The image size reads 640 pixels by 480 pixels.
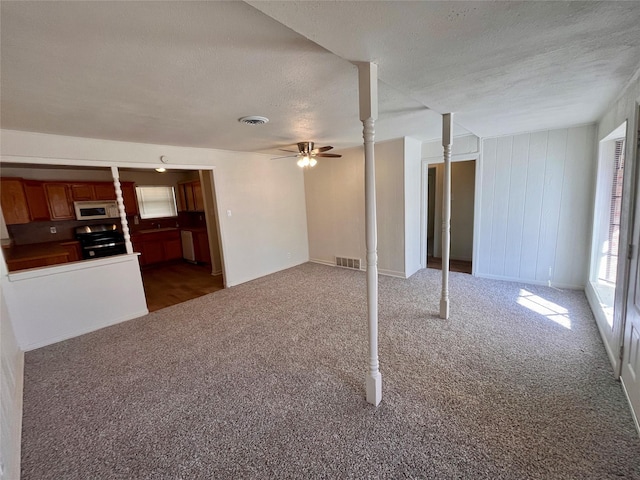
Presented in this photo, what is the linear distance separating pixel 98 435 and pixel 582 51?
157 inches

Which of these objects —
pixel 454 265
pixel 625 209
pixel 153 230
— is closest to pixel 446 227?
pixel 625 209

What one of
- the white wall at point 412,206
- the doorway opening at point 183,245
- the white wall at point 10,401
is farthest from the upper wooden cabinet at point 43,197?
the white wall at point 412,206

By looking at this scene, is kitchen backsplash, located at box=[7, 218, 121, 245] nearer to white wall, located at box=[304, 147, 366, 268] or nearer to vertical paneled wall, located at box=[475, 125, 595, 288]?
white wall, located at box=[304, 147, 366, 268]

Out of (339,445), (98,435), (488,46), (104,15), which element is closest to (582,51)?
(488,46)

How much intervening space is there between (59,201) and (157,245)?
6.19 ft

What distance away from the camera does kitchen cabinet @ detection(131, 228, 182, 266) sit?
599cm

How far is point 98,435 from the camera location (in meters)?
1.84

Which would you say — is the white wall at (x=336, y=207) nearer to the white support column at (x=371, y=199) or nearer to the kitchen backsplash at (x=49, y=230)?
the white support column at (x=371, y=199)

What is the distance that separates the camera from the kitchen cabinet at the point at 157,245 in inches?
236

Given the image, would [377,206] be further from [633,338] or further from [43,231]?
[43,231]

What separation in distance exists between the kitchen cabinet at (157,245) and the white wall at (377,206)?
3.42 m

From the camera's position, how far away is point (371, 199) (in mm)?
1824

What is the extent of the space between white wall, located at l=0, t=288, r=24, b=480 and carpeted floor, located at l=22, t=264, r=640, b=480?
70 millimetres

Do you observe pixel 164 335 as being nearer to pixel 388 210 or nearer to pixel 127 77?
pixel 127 77
